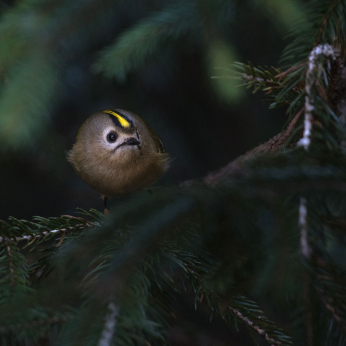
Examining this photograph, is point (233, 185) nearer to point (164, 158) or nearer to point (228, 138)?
point (164, 158)

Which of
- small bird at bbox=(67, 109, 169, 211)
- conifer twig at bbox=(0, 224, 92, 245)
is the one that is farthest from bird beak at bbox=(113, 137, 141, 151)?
conifer twig at bbox=(0, 224, 92, 245)

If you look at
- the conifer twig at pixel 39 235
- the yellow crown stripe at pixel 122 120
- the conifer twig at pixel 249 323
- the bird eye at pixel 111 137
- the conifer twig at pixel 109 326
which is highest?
the yellow crown stripe at pixel 122 120

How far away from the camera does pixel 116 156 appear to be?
1752 mm

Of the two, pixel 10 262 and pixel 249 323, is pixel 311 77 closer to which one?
pixel 249 323

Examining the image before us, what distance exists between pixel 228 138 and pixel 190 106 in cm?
56

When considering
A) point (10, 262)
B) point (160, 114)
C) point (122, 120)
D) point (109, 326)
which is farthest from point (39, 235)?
point (160, 114)

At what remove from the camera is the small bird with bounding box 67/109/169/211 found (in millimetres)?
1733

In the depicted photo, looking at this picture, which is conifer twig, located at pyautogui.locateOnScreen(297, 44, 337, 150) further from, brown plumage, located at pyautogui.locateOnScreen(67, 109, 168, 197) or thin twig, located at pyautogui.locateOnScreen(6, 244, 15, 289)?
brown plumage, located at pyautogui.locateOnScreen(67, 109, 168, 197)

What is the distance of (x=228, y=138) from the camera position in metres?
2.89

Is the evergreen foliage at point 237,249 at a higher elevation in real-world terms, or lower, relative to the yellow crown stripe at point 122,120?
lower

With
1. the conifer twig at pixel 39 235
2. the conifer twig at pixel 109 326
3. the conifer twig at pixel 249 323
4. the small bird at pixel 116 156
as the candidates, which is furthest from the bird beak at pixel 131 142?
the conifer twig at pixel 109 326

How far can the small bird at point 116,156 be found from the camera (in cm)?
173

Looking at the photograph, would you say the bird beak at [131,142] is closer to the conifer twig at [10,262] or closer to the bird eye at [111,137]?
the bird eye at [111,137]

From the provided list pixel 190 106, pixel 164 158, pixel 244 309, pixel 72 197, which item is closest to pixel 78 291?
pixel 244 309
